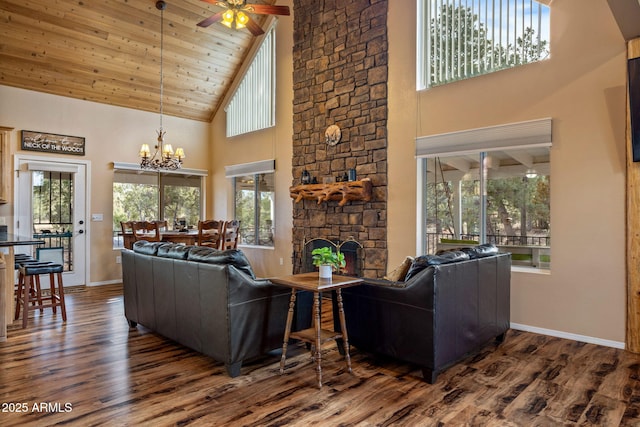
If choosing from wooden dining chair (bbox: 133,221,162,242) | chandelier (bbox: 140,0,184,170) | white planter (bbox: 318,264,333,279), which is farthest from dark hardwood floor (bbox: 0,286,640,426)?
chandelier (bbox: 140,0,184,170)

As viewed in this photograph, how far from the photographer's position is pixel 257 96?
7.56 meters

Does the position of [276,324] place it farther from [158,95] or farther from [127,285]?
[158,95]

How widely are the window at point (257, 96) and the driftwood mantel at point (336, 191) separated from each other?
1605mm

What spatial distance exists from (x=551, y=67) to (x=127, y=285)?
4910 millimetres

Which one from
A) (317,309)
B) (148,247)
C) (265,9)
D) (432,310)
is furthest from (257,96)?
(432,310)

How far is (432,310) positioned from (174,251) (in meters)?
2.20

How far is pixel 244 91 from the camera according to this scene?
→ 787 centimetres

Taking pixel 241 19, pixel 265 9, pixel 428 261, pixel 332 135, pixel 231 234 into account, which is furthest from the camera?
pixel 231 234

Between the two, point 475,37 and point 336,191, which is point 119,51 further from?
point 475,37

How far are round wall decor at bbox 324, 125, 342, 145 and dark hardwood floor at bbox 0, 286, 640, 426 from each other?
11.0 feet

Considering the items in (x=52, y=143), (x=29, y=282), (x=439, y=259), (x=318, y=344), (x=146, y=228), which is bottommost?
(x=318, y=344)

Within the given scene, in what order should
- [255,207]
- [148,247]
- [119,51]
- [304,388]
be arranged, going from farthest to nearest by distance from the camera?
[255,207]
[119,51]
[148,247]
[304,388]

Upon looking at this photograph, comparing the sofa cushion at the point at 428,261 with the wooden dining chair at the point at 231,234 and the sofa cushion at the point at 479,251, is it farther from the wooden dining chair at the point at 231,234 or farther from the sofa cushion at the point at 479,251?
the wooden dining chair at the point at 231,234

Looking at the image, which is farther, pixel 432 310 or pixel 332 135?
pixel 332 135
